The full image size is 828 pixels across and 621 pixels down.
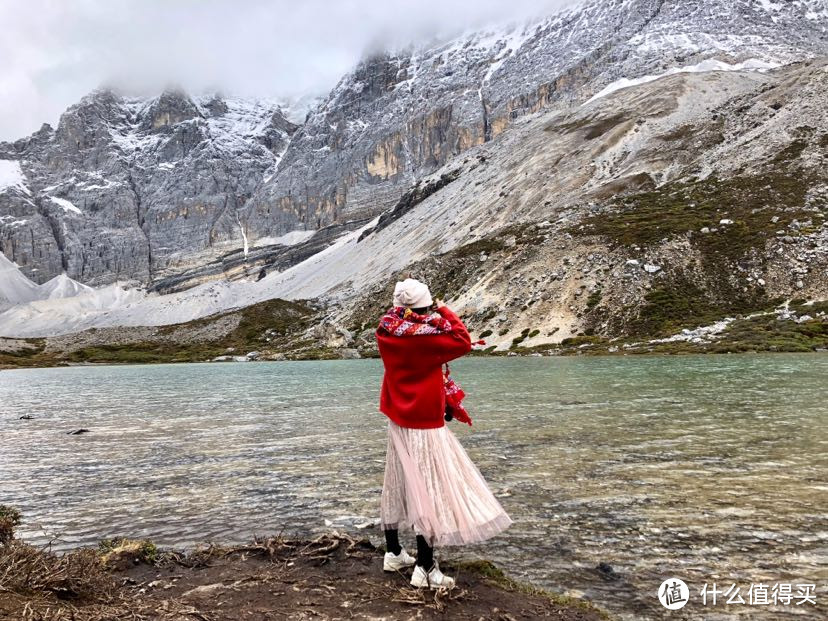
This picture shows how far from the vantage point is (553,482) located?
1003 centimetres

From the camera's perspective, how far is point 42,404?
33344mm

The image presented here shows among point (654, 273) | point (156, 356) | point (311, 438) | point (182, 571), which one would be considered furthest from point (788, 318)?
point (156, 356)

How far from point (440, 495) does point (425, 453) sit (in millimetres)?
471

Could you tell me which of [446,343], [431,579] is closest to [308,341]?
[446,343]

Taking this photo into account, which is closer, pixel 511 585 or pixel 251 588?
pixel 511 585

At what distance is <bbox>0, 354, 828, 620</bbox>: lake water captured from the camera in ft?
21.0

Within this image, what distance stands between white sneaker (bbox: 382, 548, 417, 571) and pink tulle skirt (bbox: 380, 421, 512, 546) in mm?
316

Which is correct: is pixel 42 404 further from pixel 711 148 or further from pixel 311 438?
pixel 711 148

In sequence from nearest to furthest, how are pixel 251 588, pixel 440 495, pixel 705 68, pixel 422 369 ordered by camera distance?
1. pixel 251 588
2. pixel 440 495
3. pixel 422 369
4. pixel 705 68

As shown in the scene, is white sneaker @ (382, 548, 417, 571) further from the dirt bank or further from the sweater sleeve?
the sweater sleeve

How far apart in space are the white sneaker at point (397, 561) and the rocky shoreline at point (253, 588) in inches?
3.8

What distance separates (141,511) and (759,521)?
939 centimetres

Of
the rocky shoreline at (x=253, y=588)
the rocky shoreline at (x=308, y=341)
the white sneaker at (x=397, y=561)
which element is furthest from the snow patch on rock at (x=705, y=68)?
the rocky shoreline at (x=253, y=588)

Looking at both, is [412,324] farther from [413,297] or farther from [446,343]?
[446,343]
